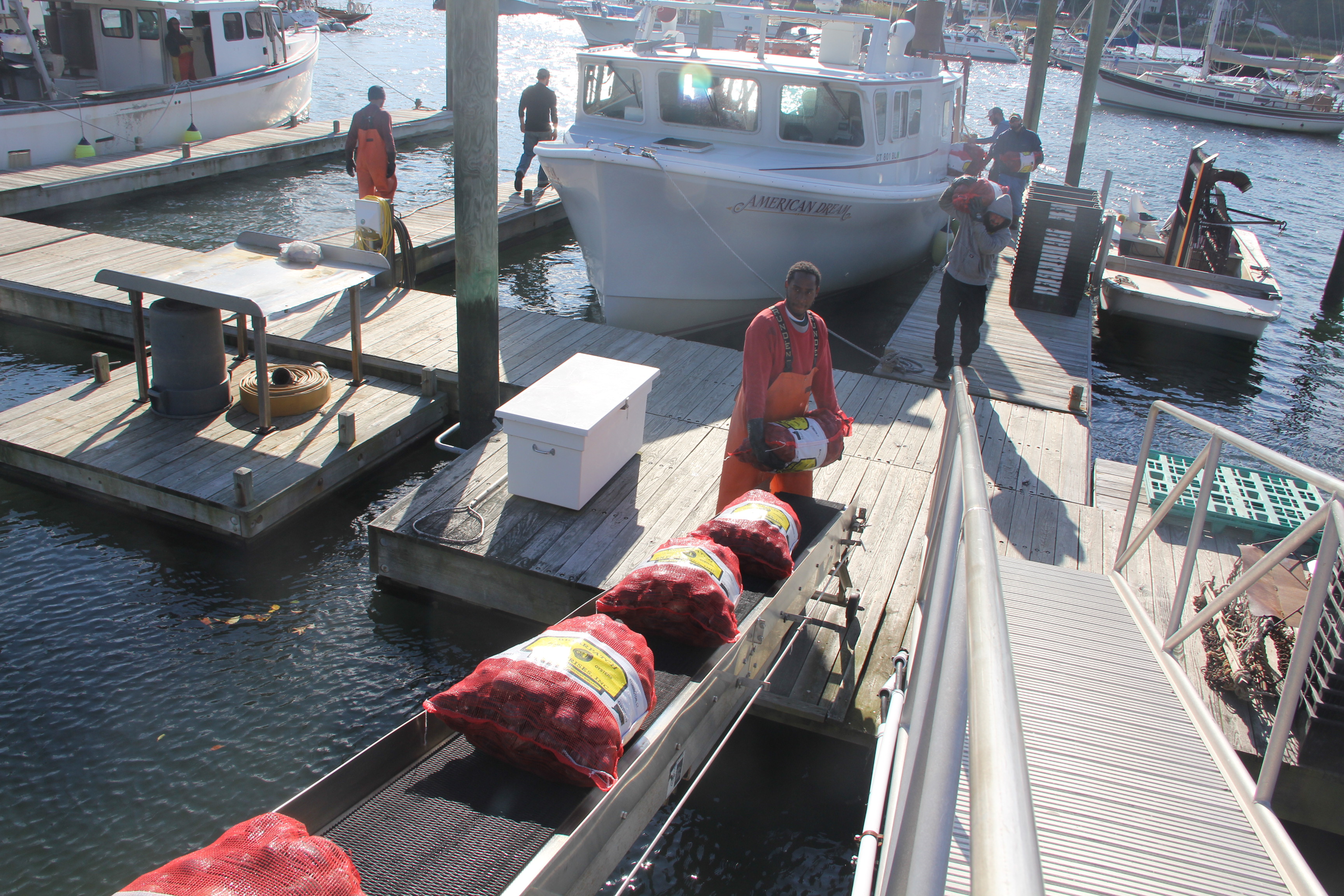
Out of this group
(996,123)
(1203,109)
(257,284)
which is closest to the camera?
(257,284)

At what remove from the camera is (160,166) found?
14.7 m

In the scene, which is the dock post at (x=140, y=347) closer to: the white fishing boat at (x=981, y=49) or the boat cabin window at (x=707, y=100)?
the boat cabin window at (x=707, y=100)

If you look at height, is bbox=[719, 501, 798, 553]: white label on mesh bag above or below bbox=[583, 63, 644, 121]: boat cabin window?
below

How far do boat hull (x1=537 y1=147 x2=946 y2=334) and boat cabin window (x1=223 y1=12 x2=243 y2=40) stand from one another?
12.3 m

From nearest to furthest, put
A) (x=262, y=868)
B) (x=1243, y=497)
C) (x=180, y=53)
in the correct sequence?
(x=262, y=868) → (x=1243, y=497) → (x=180, y=53)

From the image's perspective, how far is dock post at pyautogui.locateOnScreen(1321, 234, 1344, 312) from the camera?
13.3m

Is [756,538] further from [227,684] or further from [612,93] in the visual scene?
[612,93]

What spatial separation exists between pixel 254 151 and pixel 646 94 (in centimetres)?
973

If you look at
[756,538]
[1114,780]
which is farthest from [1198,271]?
[1114,780]

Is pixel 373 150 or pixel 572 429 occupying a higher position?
pixel 373 150

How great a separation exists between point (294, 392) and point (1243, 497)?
6.59 meters

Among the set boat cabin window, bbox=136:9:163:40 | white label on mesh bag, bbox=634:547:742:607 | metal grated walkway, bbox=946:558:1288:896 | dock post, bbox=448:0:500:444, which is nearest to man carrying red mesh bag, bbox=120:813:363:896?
metal grated walkway, bbox=946:558:1288:896

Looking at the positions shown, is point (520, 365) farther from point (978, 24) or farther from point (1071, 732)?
point (978, 24)

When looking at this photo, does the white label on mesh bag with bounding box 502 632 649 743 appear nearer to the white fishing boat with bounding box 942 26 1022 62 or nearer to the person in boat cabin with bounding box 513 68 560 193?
the person in boat cabin with bounding box 513 68 560 193
